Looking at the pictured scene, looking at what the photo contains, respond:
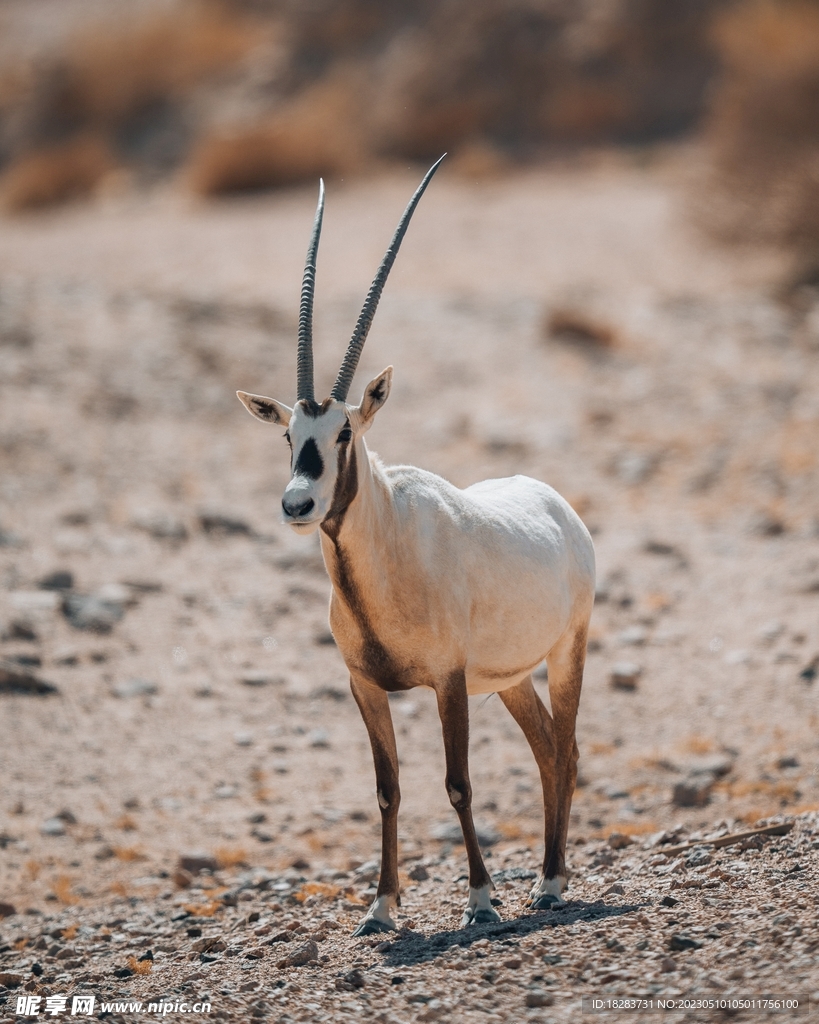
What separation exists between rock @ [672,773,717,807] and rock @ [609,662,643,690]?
178cm

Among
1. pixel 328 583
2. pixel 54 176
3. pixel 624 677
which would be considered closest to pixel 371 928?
pixel 624 677

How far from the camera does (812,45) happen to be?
21.3m

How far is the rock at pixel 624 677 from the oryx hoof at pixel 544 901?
393 cm

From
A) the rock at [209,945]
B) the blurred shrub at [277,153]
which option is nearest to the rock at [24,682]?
the rock at [209,945]

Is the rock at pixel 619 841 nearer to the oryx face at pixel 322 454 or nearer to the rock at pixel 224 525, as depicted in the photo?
the oryx face at pixel 322 454

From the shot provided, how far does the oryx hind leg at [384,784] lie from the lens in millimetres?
6633

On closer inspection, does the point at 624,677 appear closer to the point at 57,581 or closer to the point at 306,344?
the point at 57,581

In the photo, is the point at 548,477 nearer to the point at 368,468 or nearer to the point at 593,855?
the point at 593,855

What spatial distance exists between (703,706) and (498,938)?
463cm

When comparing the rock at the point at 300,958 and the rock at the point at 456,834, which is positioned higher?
the rock at the point at 300,958

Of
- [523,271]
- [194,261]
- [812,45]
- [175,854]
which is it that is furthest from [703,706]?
[812,45]

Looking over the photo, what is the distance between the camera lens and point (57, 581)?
470 inches

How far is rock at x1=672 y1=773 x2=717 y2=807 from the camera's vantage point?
28.8 feet

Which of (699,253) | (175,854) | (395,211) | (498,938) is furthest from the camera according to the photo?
(395,211)
